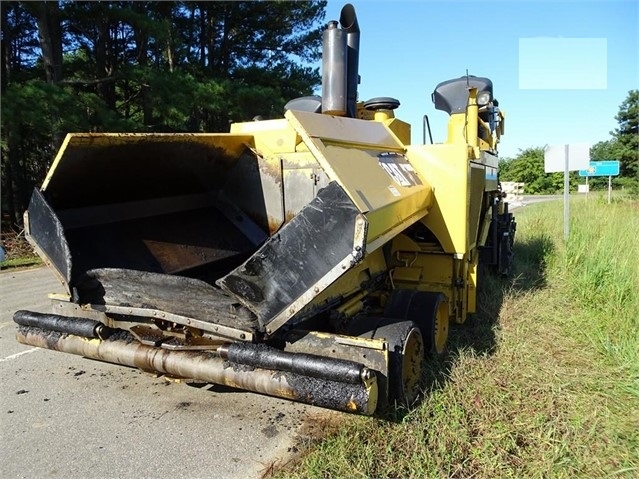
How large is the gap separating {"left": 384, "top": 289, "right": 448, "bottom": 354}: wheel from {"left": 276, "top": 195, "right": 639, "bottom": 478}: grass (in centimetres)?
18

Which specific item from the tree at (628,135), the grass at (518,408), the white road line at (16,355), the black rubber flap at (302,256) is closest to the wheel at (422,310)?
the grass at (518,408)

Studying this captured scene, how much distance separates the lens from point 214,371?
2914mm

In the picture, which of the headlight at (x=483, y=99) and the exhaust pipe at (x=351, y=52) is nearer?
the exhaust pipe at (x=351, y=52)

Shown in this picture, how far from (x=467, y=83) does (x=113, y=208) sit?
3.81 m

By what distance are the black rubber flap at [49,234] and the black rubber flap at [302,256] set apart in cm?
115

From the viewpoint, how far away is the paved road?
2.68m

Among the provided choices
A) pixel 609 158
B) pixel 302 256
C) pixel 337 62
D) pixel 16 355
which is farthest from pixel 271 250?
pixel 609 158

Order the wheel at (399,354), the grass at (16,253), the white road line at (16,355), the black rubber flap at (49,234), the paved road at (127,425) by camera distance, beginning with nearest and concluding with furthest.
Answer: the paved road at (127,425) → the wheel at (399,354) → the black rubber flap at (49,234) → the white road line at (16,355) → the grass at (16,253)

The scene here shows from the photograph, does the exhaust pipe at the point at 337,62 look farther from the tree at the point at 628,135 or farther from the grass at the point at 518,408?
the tree at the point at 628,135

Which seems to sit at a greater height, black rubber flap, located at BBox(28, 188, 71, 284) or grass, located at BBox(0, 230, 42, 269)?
black rubber flap, located at BBox(28, 188, 71, 284)

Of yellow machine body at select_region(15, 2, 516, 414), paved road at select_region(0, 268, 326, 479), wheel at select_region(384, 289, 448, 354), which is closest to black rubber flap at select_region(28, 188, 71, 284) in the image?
yellow machine body at select_region(15, 2, 516, 414)

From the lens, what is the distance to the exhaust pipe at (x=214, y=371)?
2.56m

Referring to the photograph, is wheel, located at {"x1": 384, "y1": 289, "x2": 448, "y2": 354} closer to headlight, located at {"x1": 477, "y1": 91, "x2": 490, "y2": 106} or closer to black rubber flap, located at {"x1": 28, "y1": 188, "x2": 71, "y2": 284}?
black rubber flap, located at {"x1": 28, "y1": 188, "x2": 71, "y2": 284}

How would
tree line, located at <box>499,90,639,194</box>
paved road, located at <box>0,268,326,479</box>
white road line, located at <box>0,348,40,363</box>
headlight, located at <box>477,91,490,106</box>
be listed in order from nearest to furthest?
paved road, located at <box>0,268,326,479</box> < white road line, located at <box>0,348,40,363</box> < headlight, located at <box>477,91,490,106</box> < tree line, located at <box>499,90,639,194</box>
